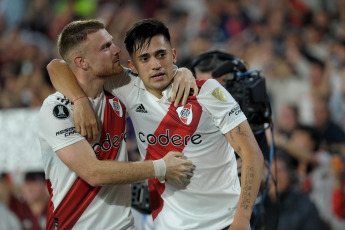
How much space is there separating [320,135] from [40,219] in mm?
3924

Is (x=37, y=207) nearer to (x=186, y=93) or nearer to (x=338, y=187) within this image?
(x=338, y=187)

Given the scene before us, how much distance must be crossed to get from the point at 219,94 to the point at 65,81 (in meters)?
1.05

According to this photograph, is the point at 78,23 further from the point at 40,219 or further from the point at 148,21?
the point at 40,219

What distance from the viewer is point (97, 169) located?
3605 millimetres

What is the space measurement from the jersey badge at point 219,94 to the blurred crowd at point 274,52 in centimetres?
292

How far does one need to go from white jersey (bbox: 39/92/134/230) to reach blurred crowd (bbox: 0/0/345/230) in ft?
9.66

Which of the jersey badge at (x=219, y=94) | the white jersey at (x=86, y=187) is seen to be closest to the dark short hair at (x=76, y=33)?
the white jersey at (x=86, y=187)

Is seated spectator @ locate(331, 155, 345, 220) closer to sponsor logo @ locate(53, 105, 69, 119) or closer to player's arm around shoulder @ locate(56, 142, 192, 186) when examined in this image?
player's arm around shoulder @ locate(56, 142, 192, 186)

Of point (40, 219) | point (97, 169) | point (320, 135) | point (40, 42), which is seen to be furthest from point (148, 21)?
point (40, 42)

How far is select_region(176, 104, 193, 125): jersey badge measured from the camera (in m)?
3.74

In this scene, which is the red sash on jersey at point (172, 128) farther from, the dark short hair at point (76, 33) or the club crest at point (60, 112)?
the dark short hair at point (76, 33)

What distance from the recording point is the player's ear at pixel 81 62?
3914mm

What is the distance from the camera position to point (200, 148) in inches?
148


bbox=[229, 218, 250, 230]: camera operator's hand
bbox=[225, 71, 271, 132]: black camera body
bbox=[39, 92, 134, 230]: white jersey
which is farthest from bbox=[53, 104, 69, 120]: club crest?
bbox=[225, 71, 271, 132]: black camera body
